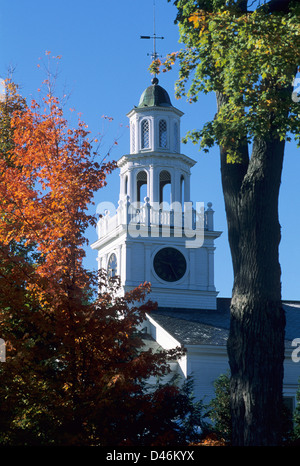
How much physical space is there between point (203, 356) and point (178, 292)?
27.5ft

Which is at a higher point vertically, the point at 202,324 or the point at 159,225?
the point at 159,225

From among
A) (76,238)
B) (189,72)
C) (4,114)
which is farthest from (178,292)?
(189,72)

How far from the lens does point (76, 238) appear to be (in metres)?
18.8

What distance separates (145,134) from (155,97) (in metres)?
2.43

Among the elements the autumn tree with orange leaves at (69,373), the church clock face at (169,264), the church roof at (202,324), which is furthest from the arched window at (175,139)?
the autumn tree with orange leaves at (69,373)

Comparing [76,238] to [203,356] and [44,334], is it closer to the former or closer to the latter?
[44,334]

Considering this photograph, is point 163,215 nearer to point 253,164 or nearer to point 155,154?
point 155,154

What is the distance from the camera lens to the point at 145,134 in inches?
1790

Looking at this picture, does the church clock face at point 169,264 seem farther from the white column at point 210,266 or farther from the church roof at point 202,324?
the church roof at point 202,324

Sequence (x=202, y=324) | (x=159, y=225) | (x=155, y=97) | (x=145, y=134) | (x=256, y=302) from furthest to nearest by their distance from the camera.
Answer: (x=155, y=97)
(x=145, y=134)
(x=159, y=225)
(x=202, y=324)
(x=256, y=302)

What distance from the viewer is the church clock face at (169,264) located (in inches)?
1676

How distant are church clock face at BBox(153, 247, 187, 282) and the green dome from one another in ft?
30.2

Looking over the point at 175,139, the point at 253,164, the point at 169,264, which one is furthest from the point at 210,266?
the point at 253,164

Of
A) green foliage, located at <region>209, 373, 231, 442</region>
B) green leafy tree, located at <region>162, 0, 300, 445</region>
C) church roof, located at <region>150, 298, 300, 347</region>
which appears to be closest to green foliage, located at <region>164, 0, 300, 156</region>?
green leafy tree, located at <region>162, 0, 300, 445</region>
